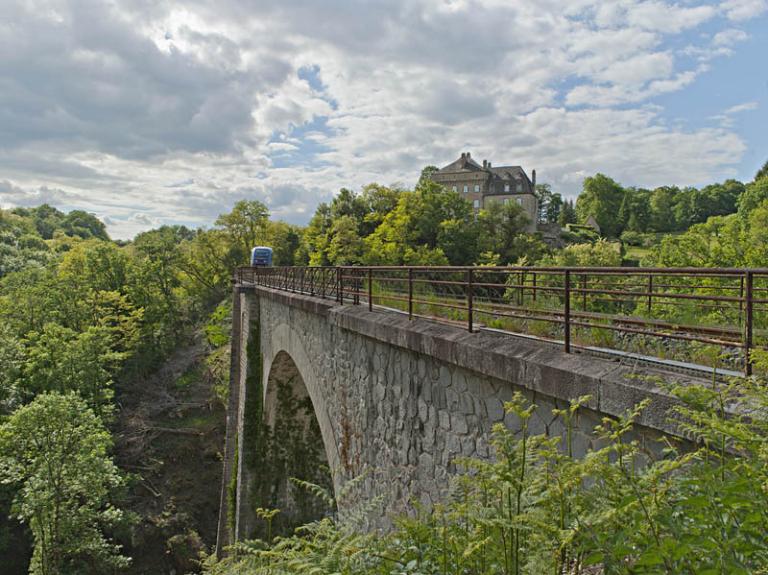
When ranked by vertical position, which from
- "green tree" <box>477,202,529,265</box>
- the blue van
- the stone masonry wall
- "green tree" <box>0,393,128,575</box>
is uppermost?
"green tree" <box>477,202,529,265</box>

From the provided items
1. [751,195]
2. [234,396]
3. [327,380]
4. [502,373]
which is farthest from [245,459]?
[751,195]

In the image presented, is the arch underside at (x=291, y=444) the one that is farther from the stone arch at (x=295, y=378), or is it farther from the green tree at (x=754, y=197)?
the green tree at (x=754, y=197)

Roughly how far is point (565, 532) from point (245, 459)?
15.1m

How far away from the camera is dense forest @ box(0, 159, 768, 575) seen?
6.40ft

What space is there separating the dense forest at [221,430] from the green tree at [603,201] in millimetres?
9591

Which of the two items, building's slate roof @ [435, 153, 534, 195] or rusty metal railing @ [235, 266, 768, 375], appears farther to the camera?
building's slate roof @ [435, 153, 534, 195]

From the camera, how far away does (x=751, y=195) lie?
1415 inches

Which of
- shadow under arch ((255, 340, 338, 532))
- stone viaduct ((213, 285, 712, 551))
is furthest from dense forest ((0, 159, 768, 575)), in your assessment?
Result: shadow under arch ((255, 340, 338, 532))

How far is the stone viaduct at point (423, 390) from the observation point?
315 cm

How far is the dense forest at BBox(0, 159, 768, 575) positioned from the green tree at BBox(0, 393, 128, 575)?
6 cm

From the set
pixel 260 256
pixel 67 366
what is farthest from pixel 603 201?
pixel 67 366

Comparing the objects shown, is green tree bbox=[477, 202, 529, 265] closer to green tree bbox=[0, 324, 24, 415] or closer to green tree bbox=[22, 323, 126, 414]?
green tree bbox=[22, 323, 126, 414]

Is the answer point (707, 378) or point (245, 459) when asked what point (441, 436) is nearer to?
point (707, 378)

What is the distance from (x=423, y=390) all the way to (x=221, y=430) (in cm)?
2764
